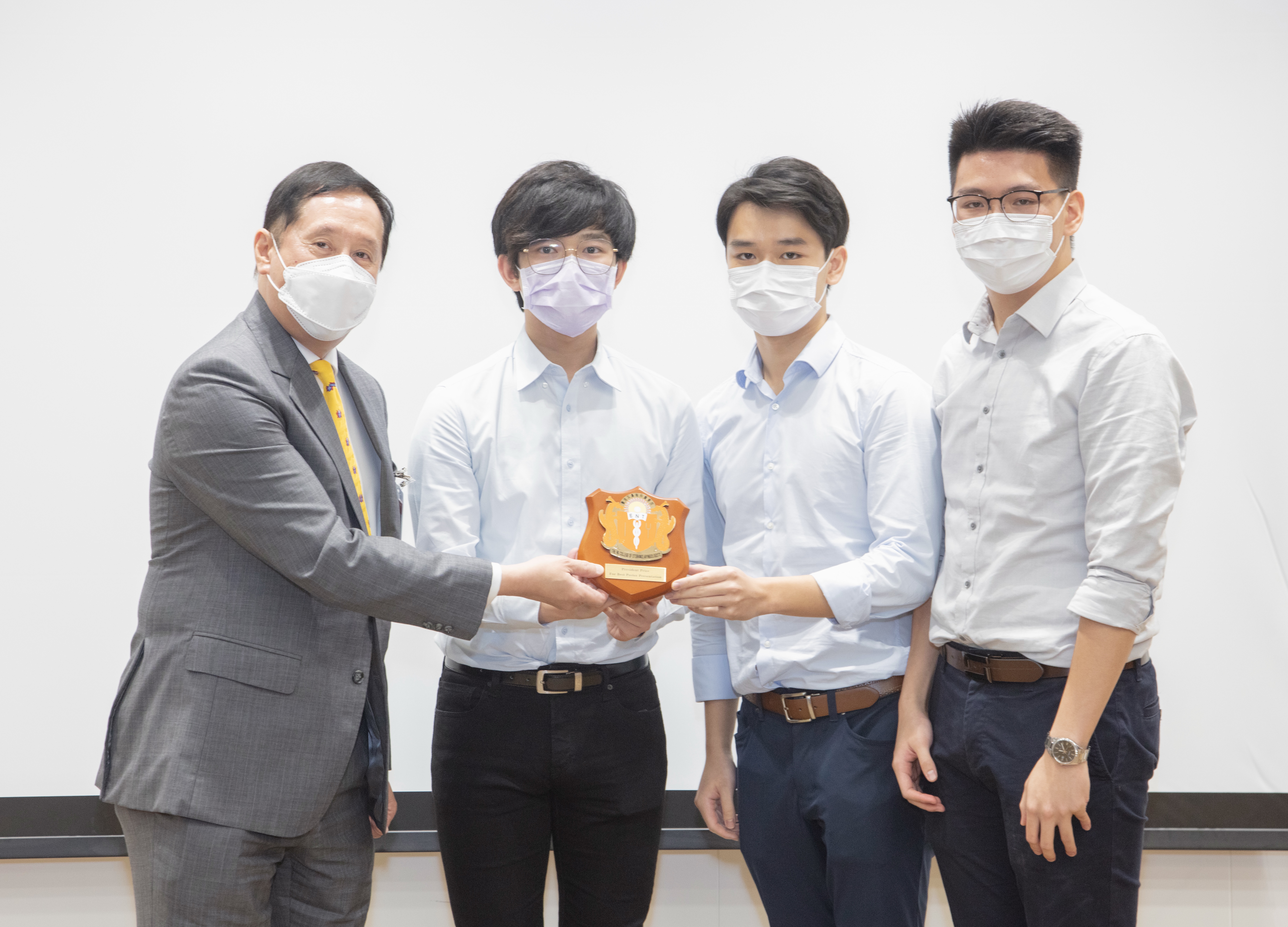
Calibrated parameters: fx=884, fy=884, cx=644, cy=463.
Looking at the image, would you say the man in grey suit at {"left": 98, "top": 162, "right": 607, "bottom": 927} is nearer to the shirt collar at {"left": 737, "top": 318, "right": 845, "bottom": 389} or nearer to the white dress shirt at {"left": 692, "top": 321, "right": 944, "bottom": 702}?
the white dress shirt at {"left": 692, "top": 321, "right": 944, "bottom": 702}

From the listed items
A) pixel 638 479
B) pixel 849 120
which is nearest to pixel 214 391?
pixel 638 479

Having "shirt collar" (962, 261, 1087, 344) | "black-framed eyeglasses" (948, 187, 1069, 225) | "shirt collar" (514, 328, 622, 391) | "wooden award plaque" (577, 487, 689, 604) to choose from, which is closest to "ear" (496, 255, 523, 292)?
"shirt collar" (514, 328, 622, 391)

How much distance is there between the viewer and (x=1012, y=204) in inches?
68.6

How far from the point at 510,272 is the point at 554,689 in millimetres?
950

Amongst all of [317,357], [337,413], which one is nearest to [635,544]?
[337,413]

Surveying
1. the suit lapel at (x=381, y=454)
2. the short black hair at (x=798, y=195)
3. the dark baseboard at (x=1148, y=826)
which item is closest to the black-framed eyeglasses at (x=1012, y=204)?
the short black hair at (x=798, y=195)

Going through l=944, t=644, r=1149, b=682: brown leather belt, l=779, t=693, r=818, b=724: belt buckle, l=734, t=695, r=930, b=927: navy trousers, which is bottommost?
l=734, t=695, r=930, b=927: navy trousers

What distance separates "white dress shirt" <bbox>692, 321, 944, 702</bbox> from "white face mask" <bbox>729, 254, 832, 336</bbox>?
8cm

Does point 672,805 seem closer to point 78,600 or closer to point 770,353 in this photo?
point 770,353

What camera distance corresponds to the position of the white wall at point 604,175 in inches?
103

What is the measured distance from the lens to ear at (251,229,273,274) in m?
1.82

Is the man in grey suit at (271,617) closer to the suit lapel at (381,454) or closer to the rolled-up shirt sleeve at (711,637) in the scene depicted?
the suit lapel at (381,454)

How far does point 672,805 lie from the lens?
269cm

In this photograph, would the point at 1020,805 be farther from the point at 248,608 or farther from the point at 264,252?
the point at 264,252
